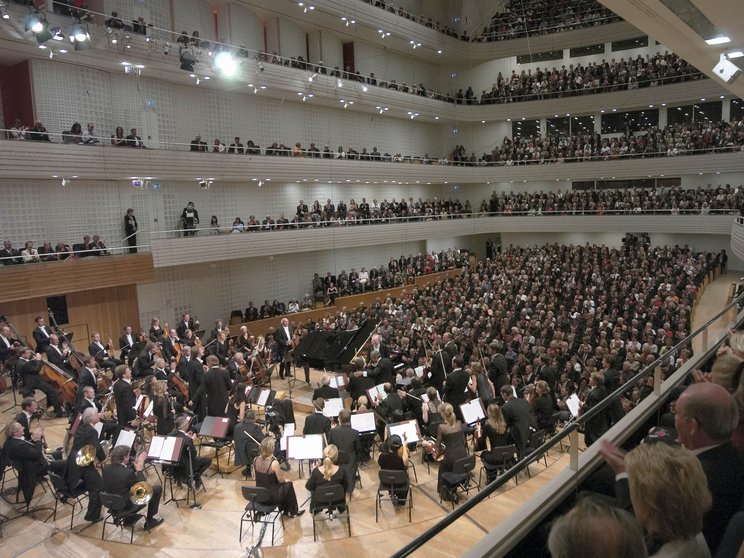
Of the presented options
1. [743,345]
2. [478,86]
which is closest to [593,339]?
[743,345]

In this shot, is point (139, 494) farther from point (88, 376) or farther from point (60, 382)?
point (60, 382)

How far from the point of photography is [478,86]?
3641 centimetres

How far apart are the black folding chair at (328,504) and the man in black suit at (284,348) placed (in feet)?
24.4

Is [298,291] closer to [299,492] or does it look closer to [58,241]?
[58,241]

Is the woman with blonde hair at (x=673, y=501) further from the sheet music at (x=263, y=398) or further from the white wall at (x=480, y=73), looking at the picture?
the white wall at (x=480, y=73)

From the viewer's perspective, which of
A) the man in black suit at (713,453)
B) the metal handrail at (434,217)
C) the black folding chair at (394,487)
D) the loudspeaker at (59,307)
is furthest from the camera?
the metal handrail at (434,217)

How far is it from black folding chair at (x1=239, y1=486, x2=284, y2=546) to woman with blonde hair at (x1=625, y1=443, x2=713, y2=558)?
6.01m

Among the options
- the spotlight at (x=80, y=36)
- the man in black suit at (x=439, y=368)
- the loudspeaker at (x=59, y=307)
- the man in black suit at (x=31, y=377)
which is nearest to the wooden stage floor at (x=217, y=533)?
the man in black suit at (x=439, y=368)

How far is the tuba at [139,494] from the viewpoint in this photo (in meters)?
7.68

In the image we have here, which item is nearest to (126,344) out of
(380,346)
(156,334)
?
(156,334)

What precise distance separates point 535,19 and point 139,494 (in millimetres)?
34117

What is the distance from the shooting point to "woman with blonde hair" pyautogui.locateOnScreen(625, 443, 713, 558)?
2.11m

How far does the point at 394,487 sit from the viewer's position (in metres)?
8.16

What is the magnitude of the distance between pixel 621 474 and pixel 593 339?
12355 mm
